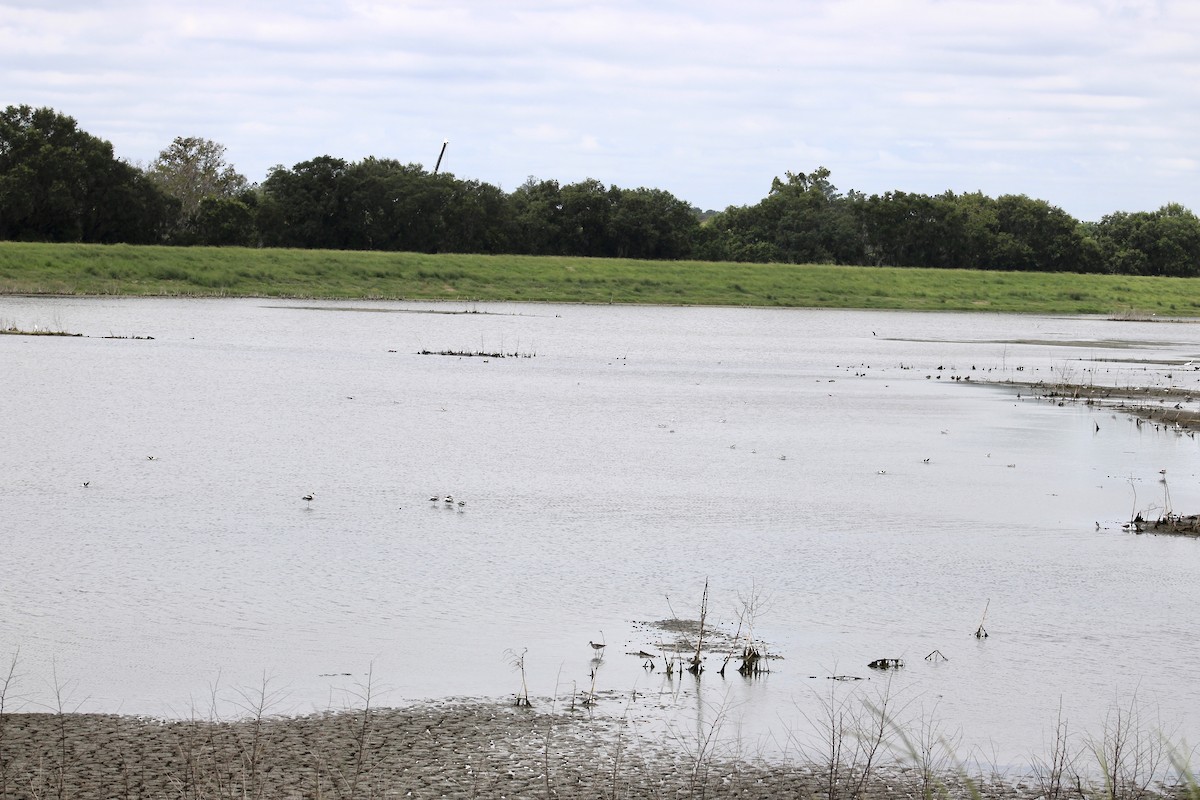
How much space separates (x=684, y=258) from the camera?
128 meters

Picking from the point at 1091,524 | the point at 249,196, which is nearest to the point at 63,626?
the point at 1091,524

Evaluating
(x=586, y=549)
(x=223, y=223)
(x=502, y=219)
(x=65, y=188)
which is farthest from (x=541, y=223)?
(x=586, y=549)

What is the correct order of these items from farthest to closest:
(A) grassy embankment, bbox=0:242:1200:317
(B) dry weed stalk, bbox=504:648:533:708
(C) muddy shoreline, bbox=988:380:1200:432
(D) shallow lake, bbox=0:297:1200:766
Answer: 1. (A) grassy embankment, bbox=0:242:1200:317
2. (C) muddy shoreline, bbox=988:380:1200:432
3. (D) shallow lake, bbox=0:297:1200:766
4. (B) dry weed stalk, bbox=504:648:533:708

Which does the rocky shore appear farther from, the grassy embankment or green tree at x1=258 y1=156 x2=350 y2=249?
green tree at x1=258 y1=156 x2=350 y2=249

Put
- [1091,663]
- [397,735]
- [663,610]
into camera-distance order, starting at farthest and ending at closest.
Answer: [663,610] < [1091,663] < [397,735]

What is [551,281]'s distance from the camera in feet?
328

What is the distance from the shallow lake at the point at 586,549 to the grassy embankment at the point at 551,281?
166ft

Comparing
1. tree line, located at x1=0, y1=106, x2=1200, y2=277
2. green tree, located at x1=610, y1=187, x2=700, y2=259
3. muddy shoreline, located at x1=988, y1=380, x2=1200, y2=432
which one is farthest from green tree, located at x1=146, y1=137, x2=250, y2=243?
muddy shoreline, located at x1=988, y1=380, x2=1200, y2=432

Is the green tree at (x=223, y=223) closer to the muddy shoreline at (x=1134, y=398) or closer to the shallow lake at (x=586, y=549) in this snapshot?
the shallow lake at (x=586, y=549)

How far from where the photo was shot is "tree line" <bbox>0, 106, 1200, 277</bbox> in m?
102

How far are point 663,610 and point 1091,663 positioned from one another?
3573 millimetres

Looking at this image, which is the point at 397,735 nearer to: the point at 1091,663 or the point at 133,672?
the point at 133,672

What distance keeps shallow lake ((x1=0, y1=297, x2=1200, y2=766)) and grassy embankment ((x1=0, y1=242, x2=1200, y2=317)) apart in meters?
50.7

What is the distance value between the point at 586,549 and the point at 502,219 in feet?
357
